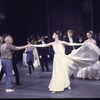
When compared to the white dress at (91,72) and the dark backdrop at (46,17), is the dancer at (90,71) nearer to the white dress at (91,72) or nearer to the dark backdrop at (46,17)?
the white dress at (91,72)

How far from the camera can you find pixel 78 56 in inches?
327

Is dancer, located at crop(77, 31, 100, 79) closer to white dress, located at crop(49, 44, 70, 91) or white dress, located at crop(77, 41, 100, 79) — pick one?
white dress, located at crop(77, 41, 100, 79)

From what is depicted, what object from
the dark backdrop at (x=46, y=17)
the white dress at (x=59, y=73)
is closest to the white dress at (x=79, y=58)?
the white dress at (x=59, y=73)

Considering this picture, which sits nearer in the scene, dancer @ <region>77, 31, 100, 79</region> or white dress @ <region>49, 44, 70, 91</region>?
white dress @ <region>49, 44, 70, 91</region>

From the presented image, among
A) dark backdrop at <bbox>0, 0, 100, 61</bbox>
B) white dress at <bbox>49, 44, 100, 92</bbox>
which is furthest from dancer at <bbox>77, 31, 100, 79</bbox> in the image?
dark backdrop at <bbox>0, 0, 100, 61</bbox>

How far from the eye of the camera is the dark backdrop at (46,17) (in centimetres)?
1590

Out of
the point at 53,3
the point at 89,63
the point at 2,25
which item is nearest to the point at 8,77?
the point at 89,63

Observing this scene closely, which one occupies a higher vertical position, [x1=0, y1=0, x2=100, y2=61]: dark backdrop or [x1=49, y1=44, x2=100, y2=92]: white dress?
[x1=0, y1=0, x2=100, y2=61]: dark backdrop

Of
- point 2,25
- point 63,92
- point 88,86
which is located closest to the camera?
point 63,92

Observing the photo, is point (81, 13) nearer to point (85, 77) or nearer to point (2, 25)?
point (2, 25)

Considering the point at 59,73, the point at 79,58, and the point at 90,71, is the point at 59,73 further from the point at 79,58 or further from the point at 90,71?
the point at 90,71

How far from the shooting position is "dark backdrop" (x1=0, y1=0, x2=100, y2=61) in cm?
1590

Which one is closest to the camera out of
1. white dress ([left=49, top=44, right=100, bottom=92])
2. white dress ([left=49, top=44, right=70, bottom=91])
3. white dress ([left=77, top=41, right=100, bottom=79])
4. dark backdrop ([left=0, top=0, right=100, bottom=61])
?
white dress ([left=49, top=44, right=70, bottom=91])

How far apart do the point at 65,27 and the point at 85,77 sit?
408 inches
